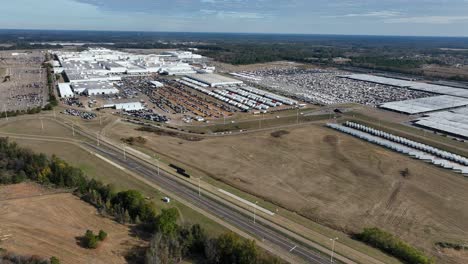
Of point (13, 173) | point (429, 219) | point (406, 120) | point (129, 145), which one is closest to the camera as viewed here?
point (429, 219)

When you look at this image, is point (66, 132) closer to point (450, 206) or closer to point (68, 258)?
point (68, 258)

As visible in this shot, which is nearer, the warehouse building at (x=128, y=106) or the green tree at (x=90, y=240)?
the green tree at (x=90, y=240)

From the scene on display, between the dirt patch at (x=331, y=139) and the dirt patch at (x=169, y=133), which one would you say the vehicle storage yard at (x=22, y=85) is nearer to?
the dirt patch at (x=169, y=133)

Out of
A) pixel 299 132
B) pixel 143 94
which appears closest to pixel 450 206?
pixel 299 132

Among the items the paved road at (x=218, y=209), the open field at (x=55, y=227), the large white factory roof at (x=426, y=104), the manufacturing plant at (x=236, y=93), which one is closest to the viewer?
the open field at (x=55, y=227)

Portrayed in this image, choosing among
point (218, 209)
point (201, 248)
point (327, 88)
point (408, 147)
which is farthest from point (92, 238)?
point (327, 88)

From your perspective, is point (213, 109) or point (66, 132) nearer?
point (66, 132)

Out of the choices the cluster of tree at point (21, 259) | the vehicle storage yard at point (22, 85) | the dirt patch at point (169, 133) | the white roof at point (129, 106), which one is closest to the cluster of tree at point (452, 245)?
the cluster of tree at point (21, 259)
